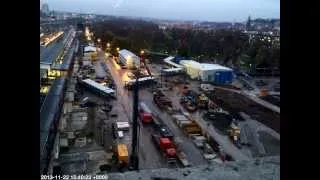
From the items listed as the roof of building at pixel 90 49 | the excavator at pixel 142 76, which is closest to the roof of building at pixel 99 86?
the excavator at pixel 142 76

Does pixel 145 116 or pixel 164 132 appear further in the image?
pixel 145 116

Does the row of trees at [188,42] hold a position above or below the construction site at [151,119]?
above

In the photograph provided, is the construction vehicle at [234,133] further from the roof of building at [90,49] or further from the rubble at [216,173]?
the roof of building at [90,49]

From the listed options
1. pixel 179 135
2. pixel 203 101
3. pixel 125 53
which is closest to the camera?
pixel 179 135

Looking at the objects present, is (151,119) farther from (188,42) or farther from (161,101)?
(188,42)

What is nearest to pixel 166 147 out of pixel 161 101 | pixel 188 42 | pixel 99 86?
pixel 161 101

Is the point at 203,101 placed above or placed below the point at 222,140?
above

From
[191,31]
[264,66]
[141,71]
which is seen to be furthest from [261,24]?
[141,71]
